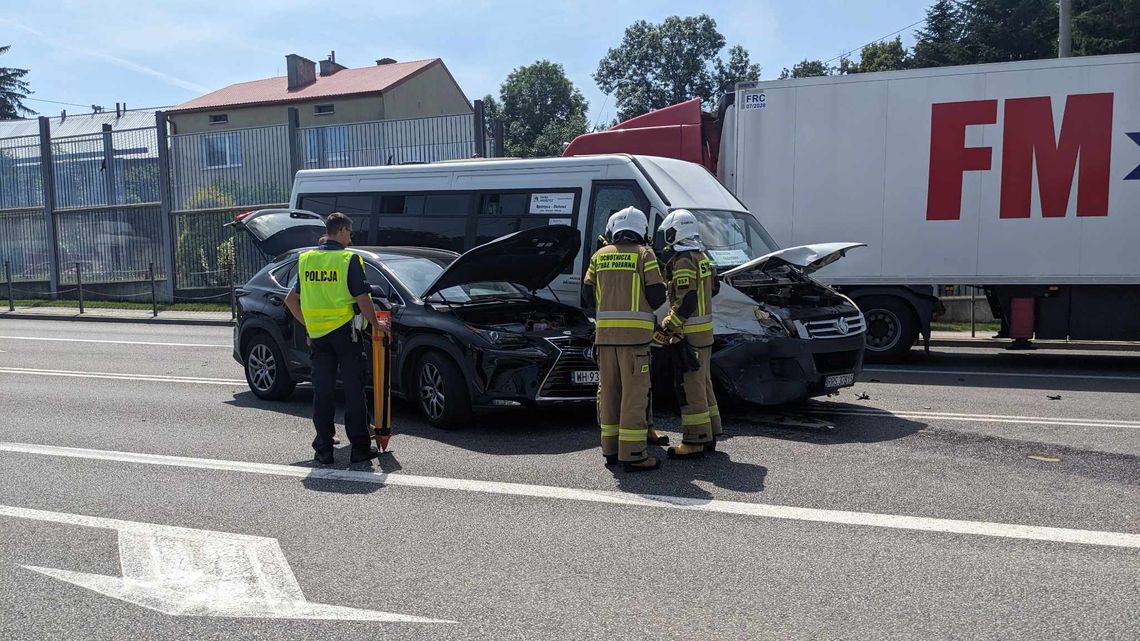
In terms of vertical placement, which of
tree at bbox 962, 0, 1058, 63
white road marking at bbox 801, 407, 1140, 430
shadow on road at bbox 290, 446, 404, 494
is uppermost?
tree at bbox 962, 0, 1058, 63

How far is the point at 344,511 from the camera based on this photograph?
5309 millimetres

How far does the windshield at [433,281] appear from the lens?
26.2 ft

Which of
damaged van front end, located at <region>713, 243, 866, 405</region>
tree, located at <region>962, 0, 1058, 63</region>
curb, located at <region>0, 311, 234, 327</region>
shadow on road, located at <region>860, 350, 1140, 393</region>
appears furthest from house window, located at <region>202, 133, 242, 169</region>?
tree, located at <region>962, 0, 1058, 63</region>

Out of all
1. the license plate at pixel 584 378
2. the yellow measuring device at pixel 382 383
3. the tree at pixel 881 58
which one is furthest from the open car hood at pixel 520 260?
the tree at pixel 881 58

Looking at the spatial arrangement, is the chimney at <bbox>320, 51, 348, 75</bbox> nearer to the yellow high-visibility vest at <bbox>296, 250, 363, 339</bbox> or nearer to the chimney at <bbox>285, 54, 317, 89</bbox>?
the chimney at <bbox>285, 54, 317, 89</bbox>

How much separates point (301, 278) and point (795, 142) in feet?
24.6

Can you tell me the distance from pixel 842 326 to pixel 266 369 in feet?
17.7

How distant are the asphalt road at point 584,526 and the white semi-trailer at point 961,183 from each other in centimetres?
310

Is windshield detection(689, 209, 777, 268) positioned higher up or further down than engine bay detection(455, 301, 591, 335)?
higher up

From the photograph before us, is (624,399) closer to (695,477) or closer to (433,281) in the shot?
(695,477)

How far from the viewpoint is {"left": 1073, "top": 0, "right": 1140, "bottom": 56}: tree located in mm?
31141

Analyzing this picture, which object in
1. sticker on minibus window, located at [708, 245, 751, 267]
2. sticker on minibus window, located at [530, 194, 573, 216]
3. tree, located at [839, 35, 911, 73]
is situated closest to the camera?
sticker on minibus window, located at [708, 245, 751, 267]

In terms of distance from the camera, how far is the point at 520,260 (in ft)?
26.1

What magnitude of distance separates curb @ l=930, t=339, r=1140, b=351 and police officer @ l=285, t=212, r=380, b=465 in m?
9.56
